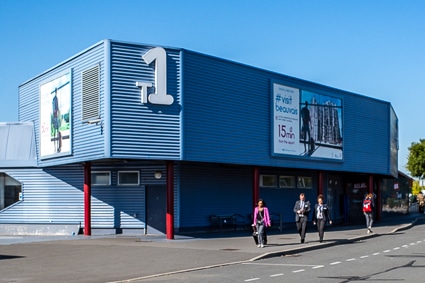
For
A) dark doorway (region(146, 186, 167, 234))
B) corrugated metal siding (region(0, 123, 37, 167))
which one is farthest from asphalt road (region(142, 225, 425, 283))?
corrugated metal siding (region(0, 123, 37, 167))

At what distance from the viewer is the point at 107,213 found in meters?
29.5

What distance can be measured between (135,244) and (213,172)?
25.7 ft

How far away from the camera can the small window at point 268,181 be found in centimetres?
3409

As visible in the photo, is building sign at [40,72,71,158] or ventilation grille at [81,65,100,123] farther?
building sign at [40,72,71,158]

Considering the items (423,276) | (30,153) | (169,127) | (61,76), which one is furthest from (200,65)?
(423,276)

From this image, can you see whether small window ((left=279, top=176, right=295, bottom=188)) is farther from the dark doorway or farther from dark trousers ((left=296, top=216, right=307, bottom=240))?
dark trousers ((left=296, top=216, right=307, bottom=240))

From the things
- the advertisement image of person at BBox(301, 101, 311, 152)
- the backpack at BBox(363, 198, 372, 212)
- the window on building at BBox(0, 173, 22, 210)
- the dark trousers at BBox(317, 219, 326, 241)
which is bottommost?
the dark trousers at BBox(317, 219, 326, 241)

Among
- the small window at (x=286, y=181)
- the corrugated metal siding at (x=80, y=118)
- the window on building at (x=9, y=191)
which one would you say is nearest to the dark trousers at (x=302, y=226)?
the corrugated metal siding at (x=80, y=118)

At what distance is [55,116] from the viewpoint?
94.7 feet

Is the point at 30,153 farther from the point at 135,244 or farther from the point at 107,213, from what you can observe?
the point at 135,244

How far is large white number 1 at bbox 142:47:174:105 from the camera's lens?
25266 millimetres

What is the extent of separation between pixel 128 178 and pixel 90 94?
5103 millimetres

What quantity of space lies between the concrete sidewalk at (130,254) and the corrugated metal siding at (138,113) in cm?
346

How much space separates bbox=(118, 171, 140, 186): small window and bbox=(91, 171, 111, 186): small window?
52cm
